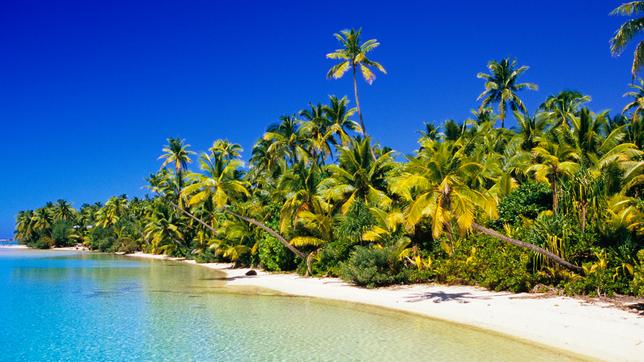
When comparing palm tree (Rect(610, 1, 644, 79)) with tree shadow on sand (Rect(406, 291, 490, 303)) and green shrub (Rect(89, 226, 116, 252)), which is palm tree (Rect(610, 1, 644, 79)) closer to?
tree shadow on sand (Rect(406, 291, 490, 303))

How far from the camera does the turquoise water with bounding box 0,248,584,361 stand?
1148cm

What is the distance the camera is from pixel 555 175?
2064 cm

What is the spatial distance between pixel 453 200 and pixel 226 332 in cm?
799

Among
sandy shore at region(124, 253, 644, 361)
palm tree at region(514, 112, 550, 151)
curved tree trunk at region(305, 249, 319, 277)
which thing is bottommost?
sandy shore at region(124, 253, 644, 361)

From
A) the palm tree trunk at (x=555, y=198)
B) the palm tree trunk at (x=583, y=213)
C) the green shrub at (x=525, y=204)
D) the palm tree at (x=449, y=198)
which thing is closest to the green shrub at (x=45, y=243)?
the green shrub at (x=525, y=204)

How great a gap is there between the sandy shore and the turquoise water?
0.72 meters

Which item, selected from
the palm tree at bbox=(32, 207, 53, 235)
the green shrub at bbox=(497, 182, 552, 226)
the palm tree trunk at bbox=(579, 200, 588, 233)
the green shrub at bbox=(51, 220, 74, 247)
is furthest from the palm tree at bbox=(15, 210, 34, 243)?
the palm tree trunk at bbox=(579, 200, 588, 233)

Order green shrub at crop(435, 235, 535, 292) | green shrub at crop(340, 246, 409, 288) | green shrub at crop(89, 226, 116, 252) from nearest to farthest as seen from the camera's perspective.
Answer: green shrub at crop(435, 235, 535, 292) < green shrub at crop(340, 246, 409, 288) < green shrub at crop(89, 226, 116, 252)

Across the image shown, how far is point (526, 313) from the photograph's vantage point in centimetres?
1402

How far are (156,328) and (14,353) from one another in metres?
3.76

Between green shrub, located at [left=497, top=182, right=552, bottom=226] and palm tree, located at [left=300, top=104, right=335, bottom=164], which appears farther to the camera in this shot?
palm tree, located at [left=300, top=104, right=335, bottom=164]

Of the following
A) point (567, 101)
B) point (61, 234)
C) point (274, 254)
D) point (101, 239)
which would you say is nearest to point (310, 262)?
point (274, 254)

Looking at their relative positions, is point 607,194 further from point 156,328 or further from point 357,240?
point 156,328

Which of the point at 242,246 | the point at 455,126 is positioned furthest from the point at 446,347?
the point at 242,246
